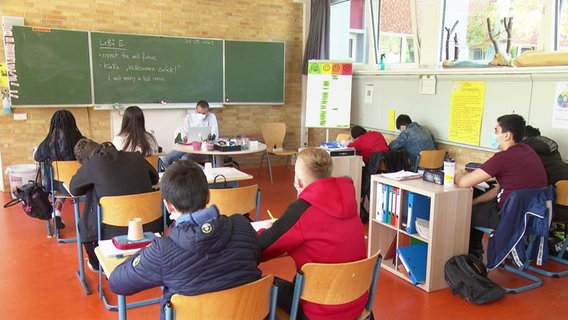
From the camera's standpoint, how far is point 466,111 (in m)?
5.44

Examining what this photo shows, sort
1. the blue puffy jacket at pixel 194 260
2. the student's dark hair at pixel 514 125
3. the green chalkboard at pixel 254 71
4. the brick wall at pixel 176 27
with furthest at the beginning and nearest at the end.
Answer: the green chalkboard at pixel 254 71 → the brick wall at pixel 176 27 → the student's dark hair at pixel 514 125 → the blue puffy jacket at pixel 194 260

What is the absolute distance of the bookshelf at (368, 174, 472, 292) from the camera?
3.52m

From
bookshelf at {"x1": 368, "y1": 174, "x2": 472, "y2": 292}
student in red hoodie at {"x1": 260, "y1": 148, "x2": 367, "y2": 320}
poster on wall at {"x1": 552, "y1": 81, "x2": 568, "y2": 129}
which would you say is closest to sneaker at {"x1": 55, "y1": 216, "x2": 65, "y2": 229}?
bookshelf at {"x1": 368, "y1": 174, "x2": 472, "y2": 292}

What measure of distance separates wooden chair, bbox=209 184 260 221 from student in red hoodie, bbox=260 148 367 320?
4.29ft

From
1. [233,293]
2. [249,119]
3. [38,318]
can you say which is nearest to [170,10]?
[249,119]

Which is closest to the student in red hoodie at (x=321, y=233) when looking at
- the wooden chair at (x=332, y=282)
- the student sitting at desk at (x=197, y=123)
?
the wooden chair at (x=332, y=282)

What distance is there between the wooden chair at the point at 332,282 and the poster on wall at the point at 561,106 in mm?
3299

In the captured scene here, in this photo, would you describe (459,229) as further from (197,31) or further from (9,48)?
(9,48)

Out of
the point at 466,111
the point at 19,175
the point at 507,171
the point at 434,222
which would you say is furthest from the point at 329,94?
the point at 19,175

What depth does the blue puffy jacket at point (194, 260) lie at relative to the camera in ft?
5.56

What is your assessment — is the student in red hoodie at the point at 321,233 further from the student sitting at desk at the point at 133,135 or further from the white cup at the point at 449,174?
the student sitting at desk at the point at 133,135

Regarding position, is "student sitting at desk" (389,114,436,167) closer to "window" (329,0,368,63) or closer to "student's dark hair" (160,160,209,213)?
"window" (329,0,368,63)

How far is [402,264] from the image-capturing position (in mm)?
3885

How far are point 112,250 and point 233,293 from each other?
82cm
